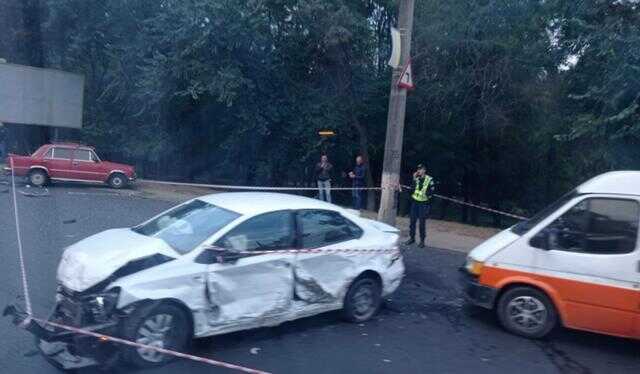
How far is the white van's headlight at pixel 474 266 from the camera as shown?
7.39 m

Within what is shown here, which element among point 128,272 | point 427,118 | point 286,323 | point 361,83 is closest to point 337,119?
point 361,83

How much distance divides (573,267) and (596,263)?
24 cm

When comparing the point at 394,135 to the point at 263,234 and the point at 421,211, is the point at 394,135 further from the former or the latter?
the point at 263,234

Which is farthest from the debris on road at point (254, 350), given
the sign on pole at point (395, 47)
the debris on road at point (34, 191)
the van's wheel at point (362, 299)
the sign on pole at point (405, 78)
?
the debris on road at point (34, 191)

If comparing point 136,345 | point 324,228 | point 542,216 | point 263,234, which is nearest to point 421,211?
point 542,216

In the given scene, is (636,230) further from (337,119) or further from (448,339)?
(337,119)

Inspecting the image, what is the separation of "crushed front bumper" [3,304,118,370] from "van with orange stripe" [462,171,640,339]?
4228mm

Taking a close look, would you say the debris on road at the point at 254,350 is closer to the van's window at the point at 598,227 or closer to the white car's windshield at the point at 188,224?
the white car's windshield at the point at 188,224

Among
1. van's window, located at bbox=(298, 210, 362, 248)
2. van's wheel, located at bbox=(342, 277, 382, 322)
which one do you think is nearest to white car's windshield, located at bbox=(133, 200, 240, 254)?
van's window, located at bbox=(298, 210, 362, 248)

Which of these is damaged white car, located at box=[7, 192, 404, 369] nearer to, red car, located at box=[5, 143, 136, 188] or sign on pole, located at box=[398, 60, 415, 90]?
sign on pole, located at box=[398, 60, 415, 90]

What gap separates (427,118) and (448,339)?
14771 millimetres

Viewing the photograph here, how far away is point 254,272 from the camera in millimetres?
6230

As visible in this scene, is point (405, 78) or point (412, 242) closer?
point (405, 78)

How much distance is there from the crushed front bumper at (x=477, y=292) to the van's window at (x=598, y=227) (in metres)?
0.90
